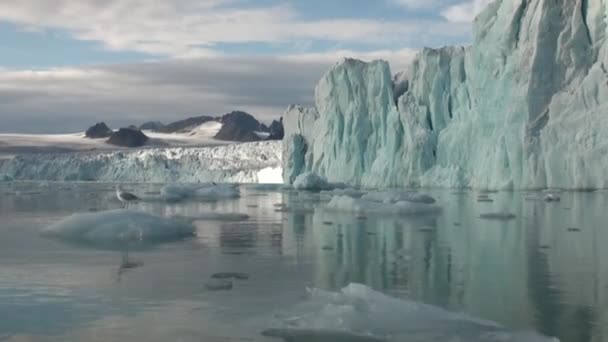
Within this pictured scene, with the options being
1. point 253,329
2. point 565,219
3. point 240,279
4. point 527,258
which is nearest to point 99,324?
point 253,329

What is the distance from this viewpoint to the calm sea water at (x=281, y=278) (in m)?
5.67

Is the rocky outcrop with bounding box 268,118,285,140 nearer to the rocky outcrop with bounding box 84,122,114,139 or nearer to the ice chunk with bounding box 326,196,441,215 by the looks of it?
the rocky outcrop with bounding box 84,122,114,139

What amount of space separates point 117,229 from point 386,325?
7781 millimetres

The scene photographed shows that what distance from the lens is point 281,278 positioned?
317 inches

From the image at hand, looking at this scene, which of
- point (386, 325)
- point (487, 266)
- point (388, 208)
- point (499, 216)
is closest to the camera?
point (386, 325)

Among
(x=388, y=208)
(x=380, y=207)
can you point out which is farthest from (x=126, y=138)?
(x=388, y=208)

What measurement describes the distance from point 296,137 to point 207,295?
1898 inches

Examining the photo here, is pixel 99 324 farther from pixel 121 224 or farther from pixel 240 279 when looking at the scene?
pixel 121 224

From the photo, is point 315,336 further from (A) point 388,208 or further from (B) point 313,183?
(B) point 313,183

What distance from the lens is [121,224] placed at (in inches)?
484

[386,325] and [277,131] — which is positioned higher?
[277,131]

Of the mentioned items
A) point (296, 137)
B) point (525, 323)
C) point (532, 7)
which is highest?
point (532, 7)

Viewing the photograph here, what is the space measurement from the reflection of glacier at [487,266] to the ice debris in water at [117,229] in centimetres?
257

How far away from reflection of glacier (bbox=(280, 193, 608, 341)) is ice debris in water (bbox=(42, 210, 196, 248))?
2.57 meters
